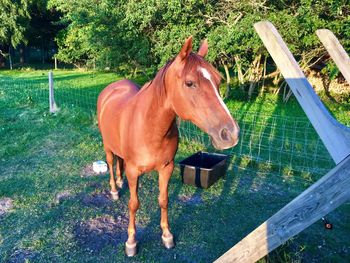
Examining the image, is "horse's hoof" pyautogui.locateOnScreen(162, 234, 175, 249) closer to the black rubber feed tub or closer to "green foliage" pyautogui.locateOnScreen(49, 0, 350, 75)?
the black rubber feed tub

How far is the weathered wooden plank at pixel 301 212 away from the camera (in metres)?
1.57

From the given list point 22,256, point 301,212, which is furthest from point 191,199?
point 301,212

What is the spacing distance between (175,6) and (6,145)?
20.1 feet

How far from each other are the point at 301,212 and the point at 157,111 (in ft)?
4.73

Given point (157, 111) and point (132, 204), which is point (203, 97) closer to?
point (157, 111)

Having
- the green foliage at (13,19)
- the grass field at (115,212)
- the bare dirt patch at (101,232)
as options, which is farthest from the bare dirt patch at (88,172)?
the green foliage at (13,19)

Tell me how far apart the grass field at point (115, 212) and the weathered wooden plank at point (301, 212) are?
Result: 1.12 meters

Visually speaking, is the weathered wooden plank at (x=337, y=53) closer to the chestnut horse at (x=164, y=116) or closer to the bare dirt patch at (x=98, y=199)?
the chestnut horse at (x=164, y=116)

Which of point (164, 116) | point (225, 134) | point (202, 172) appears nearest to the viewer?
point (225, 134)

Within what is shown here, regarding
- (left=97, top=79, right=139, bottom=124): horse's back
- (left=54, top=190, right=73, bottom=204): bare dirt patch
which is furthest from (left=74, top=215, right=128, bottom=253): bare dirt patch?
(left=97, top=79, right=139, bottom=124): horse's back

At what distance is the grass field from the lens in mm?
3281

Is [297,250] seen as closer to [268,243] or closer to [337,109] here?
[268,243]

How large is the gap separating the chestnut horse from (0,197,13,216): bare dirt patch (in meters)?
1.39

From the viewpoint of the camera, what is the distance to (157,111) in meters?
2.69
